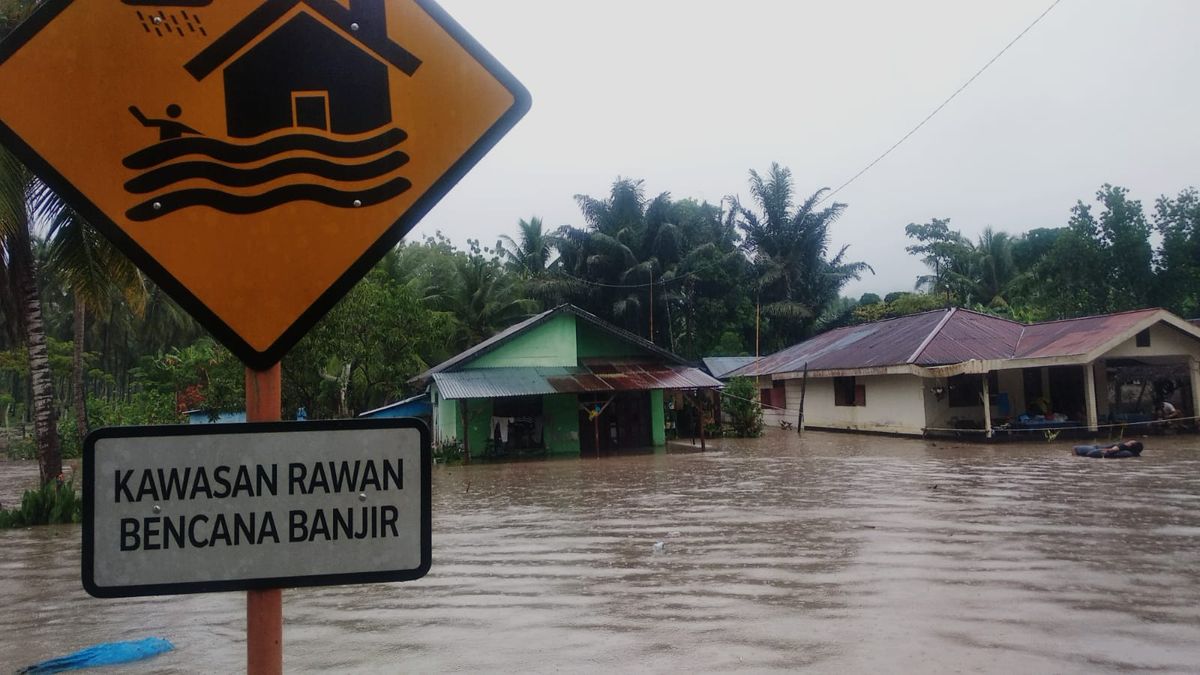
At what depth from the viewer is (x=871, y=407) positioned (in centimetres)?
2509

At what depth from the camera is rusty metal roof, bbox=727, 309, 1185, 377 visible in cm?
2031

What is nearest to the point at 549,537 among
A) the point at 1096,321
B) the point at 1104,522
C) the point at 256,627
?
the point at 1104,522

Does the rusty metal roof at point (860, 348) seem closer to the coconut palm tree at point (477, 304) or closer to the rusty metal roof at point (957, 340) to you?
the rusty metal roof at point (957, 340)

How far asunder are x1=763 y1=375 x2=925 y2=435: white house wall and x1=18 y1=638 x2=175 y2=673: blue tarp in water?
20850 mm

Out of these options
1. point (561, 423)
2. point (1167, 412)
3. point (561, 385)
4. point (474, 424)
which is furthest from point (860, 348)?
point (474, 424)

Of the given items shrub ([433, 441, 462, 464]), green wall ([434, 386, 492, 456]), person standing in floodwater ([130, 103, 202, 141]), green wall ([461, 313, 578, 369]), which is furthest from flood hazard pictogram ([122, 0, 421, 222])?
green wall ([461, 313, 578, 369])

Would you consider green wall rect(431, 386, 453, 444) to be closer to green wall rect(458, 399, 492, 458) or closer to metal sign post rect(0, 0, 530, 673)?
green wall rect(458, 399, 492, 458)

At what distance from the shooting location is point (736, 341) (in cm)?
3803

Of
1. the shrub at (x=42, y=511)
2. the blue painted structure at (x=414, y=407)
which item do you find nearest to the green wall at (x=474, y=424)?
the blue painted structure at (x=414, y=407)

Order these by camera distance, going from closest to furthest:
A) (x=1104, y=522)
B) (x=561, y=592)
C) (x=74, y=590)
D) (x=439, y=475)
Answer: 1. (x=561, y=592)
2. (x=74, y=590)
3. (x=1104, y=522)
4. (x=439, y=475)

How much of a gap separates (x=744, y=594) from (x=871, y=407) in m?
19.9

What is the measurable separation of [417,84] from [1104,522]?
1038cm

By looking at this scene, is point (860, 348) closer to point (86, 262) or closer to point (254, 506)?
point (86, 262)

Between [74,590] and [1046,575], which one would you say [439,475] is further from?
[1046,575]
